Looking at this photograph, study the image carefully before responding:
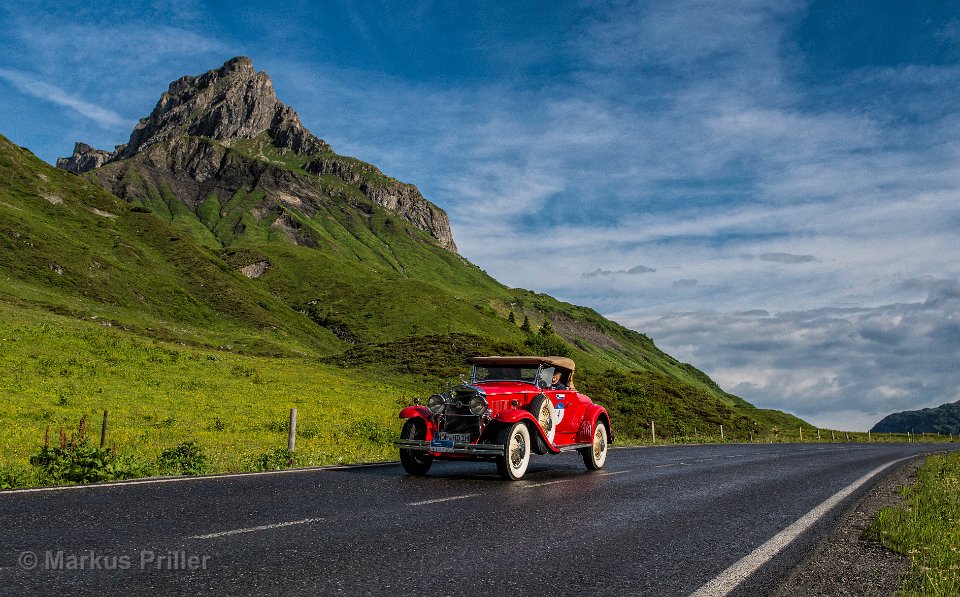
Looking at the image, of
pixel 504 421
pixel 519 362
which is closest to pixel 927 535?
pixel 504 421

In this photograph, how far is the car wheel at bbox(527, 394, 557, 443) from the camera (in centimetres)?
1246

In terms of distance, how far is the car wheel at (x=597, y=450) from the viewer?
46.2ft

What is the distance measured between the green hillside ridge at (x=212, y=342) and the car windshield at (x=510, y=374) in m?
4.14

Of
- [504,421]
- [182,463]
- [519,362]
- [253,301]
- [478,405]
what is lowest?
[182,463]

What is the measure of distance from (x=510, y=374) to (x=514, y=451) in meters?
2.55

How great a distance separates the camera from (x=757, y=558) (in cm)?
586

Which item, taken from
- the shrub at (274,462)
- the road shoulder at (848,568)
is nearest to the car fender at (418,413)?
the shrub at (274,462)

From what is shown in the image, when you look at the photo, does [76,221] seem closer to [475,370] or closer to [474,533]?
[475,370]

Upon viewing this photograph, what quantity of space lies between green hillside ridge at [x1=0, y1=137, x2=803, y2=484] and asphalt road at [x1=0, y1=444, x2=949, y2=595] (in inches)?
207

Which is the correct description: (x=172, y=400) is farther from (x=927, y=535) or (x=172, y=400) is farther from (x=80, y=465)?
(x=927, y=535)

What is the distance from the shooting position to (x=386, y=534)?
6.44 meters

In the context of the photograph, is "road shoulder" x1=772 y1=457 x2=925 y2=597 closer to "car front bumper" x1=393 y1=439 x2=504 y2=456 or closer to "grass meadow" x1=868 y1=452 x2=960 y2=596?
"grass meadow" x1=868 y1=452 x2=960 y2=596

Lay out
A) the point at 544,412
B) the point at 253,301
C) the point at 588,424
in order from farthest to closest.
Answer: the point at 253,301 < the point at 588,424 < the point at 544,412

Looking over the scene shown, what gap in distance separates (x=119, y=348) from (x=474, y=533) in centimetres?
3789
